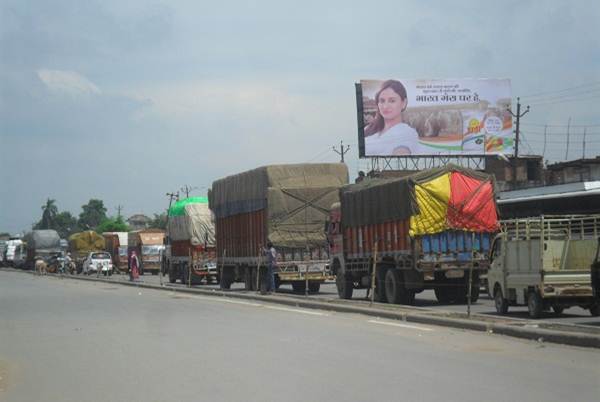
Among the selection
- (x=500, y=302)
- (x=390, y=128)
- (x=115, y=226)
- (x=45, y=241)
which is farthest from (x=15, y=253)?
(x=500, y=302)

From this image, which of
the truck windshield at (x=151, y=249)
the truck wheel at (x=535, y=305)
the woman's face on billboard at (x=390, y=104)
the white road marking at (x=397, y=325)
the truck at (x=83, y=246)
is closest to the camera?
the white road marking at (x=397, y=325)

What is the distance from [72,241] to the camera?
76.8 m

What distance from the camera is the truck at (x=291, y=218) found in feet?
99.5

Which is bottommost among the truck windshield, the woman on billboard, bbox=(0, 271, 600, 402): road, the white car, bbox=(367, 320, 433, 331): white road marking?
bbox=(0, 271, 600, 402): road

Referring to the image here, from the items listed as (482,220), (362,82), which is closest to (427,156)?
(362,82)

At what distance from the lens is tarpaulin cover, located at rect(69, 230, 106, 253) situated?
7488cm

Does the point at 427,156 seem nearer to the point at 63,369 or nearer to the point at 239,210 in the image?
the point at 239,210

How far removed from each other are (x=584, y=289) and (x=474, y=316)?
2.34 metres

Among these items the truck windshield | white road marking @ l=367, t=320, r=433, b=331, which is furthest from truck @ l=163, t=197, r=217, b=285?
white road marking @ l=367, t=320, r=433, b=331

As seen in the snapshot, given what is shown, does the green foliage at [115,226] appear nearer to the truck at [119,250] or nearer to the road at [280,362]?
the truck at [119,250]

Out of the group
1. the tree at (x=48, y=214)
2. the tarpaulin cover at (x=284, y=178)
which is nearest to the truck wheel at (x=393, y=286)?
the tarpaulin cover at (x=284, y=178)

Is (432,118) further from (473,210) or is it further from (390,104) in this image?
(473,210)

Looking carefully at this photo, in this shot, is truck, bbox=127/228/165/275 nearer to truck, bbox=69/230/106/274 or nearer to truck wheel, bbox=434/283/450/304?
truck, bbox=69/230/106/274

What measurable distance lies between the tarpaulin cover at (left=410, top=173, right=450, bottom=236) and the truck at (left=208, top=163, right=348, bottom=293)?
829 cm
